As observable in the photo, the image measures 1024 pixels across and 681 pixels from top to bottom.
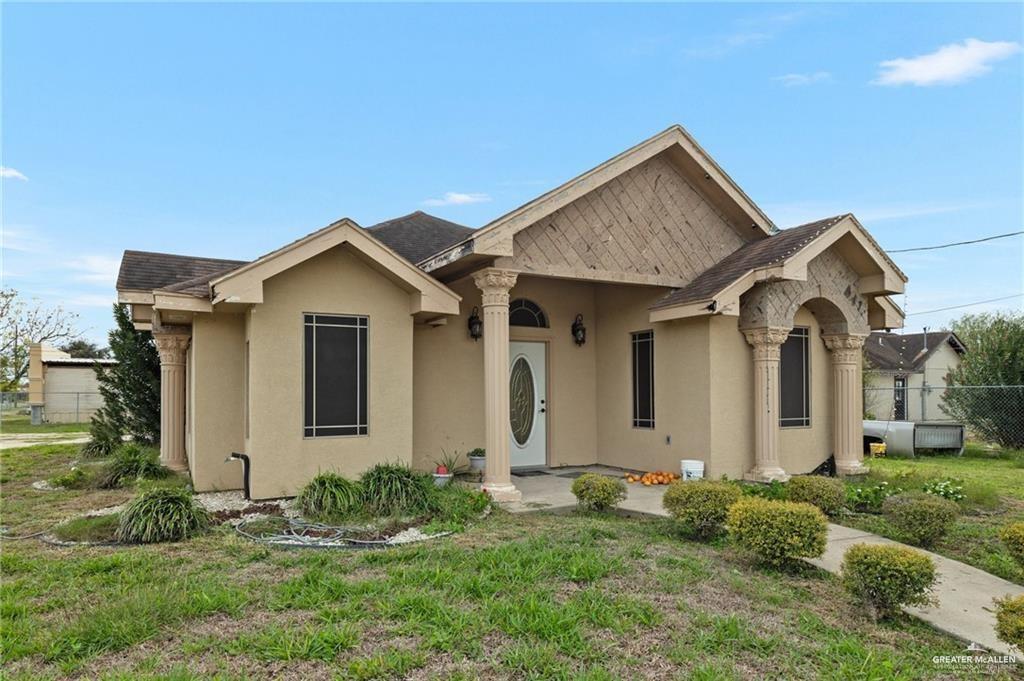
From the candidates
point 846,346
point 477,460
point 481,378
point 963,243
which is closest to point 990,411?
point 963,243

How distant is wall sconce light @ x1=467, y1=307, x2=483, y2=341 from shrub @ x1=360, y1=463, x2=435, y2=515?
3.27 m

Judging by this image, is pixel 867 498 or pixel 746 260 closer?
pixel 867 498

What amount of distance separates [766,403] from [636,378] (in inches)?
85.4

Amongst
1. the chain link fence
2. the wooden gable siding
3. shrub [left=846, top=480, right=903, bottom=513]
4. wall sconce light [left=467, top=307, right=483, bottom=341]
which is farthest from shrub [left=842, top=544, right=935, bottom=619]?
the chain link fence

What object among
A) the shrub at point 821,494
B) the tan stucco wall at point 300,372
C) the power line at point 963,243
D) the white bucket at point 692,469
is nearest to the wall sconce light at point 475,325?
the tan stucco wall at point 300,372

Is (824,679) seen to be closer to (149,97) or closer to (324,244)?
(324,244)

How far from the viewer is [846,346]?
34.3ft

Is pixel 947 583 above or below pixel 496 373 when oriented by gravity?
below

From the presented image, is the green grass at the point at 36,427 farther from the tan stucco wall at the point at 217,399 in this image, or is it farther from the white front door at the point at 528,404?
the white front door at the point at 528,404

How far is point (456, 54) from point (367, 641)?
11676mm

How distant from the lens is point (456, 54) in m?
12.6

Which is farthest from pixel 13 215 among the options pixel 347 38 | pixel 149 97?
pixel 347 38

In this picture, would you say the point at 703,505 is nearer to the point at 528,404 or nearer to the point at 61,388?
the point at 528,404

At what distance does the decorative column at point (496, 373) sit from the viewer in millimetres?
8359
